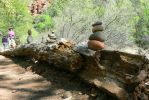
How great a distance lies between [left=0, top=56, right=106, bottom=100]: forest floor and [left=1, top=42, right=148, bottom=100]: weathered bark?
0.73 feet

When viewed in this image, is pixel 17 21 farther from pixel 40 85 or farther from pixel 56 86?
pixel 56 86

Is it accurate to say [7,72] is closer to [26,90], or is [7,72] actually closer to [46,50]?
[46,50]

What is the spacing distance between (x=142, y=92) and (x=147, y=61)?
479mm

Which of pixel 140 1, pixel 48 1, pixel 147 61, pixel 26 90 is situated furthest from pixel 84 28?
pixel 48 1

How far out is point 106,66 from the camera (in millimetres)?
5734

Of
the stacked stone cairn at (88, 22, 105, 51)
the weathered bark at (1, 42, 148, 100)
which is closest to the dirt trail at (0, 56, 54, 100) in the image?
the weathered bark at (1, 42, 148, 100)

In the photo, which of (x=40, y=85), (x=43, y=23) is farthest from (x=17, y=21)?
(x=40, y=85)

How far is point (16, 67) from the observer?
352 inches

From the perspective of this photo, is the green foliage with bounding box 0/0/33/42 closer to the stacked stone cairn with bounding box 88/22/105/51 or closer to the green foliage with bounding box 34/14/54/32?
the green foliage with bounding box 34/14/54/32

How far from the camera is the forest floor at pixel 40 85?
6004 mm

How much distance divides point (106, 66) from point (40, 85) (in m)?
1.66

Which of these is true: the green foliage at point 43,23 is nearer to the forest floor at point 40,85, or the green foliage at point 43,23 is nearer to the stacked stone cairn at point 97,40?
the forest floor at point 40,85

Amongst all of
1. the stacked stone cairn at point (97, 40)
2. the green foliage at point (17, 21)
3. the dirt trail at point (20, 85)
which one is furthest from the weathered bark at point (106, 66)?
the green foliage at point (17, 21)

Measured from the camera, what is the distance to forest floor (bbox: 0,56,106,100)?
6.00m
